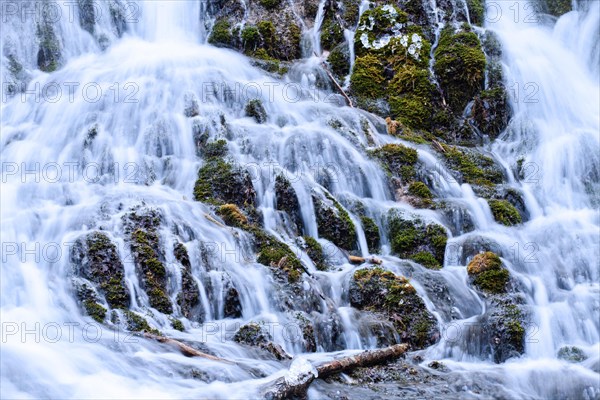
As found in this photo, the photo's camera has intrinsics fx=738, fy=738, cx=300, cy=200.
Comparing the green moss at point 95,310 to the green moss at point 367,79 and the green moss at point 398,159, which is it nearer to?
the green moss at point 398,159

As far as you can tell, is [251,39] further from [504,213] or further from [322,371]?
[322,371]

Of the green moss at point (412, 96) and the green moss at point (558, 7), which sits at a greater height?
the green moss at point (558, 7)

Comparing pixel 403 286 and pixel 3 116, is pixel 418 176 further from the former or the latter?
pixel 3 116

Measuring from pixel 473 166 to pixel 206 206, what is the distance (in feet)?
18.0

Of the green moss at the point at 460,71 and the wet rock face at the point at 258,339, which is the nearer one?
the wet rock face at the point at 258,339

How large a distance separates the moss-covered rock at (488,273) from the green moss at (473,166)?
3.14 m

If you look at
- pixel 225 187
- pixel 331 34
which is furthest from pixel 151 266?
pixel 331 34

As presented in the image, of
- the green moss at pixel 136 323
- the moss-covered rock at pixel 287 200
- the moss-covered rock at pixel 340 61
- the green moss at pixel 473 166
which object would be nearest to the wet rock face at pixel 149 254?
the green moss at pixel 136 323

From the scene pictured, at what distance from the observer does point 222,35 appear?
17.8 meters

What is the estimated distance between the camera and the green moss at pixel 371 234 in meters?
11.6

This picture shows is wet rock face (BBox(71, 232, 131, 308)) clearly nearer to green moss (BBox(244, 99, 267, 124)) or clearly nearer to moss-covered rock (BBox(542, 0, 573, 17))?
green moss (BBox(244, 99, 267, 124))

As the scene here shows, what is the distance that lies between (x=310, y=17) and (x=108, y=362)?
13066 mm

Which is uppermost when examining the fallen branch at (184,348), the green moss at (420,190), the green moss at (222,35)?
the green moss at (222,35)

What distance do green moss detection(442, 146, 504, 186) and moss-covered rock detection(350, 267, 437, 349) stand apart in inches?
168
